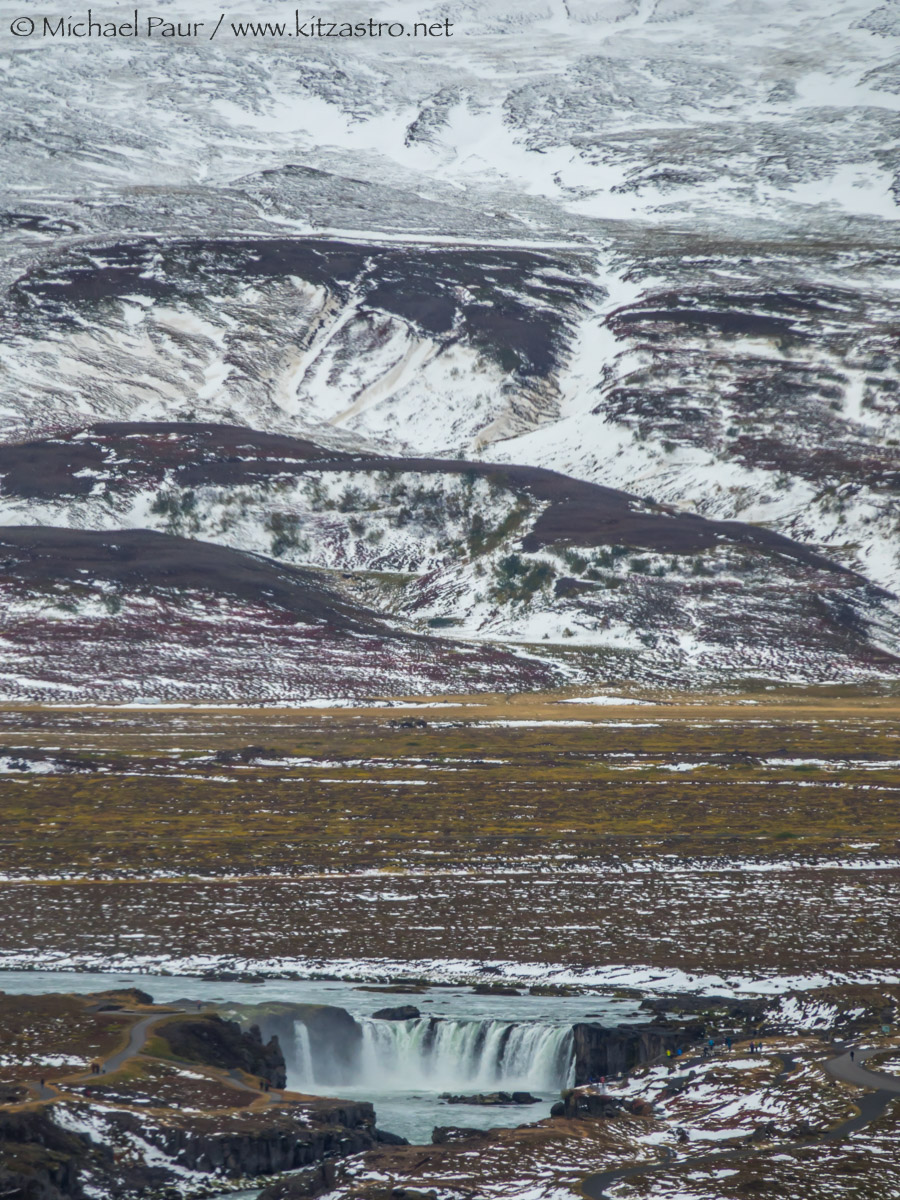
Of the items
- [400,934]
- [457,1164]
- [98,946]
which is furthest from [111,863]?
[457,1164]

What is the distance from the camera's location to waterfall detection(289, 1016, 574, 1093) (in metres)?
40.5

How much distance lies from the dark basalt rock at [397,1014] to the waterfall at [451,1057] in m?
0.22

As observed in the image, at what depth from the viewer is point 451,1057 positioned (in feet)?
136

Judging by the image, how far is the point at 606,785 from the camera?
90812 millimetres

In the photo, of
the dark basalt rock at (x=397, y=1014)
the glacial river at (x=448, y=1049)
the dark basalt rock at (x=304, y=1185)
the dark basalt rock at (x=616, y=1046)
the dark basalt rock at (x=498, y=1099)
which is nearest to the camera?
the dark basalt rock at (x=304, y=1185)

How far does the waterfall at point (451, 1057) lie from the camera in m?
40.5

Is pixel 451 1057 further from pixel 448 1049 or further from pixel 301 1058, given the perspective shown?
pixel 301 1058

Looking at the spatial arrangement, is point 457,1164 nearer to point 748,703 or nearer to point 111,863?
point 111,863

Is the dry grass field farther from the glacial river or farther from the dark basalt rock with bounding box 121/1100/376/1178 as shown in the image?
the dark basalt rock with bounding box 121/1100/376/1178

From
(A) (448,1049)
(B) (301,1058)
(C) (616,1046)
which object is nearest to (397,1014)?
(A) (448,1049)

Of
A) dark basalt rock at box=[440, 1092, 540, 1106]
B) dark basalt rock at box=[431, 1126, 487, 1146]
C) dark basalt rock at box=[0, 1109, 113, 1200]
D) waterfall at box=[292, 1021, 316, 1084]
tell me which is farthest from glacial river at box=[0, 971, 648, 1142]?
dark basalt rock at box=[0, 1109, 113, 1200]

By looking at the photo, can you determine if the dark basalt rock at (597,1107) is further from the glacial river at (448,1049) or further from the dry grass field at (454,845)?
the dry grass field at (454,845)

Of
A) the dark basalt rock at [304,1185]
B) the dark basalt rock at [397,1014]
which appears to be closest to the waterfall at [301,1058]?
the dark basalt rock at [397,1014]

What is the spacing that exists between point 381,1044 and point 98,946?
14.6m
